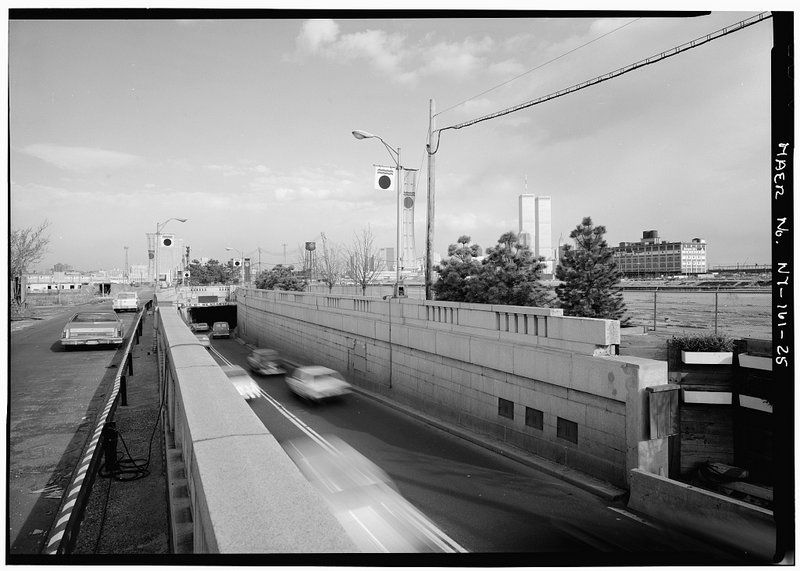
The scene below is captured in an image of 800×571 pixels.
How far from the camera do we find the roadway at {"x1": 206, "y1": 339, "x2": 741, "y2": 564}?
731cm

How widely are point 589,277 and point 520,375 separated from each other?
35.3 ft

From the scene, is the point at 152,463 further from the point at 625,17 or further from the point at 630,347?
the point at 630,347

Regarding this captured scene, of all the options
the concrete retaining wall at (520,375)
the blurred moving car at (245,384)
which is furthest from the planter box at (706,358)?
the blurred moving car at (245,384)

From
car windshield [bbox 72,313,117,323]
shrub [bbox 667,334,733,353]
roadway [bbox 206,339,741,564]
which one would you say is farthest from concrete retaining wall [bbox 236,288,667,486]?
car windshield [bbox 72,313,117,323]

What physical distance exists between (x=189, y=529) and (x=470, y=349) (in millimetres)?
10515

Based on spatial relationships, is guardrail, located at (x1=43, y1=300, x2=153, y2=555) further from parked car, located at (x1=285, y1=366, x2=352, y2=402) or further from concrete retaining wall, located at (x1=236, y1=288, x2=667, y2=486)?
concrete retaining wall, located at (x1=236, y1=288, x2=667, y2=486)

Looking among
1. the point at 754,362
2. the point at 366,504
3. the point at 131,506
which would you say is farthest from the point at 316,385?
the point at 754,362

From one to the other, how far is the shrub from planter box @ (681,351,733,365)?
108mm

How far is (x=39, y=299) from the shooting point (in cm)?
5059

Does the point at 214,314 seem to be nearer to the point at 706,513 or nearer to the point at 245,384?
the point at 245,384

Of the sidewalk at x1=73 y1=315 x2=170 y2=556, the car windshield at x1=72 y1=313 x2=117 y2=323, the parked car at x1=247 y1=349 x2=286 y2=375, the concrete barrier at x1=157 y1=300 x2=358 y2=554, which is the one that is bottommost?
the parked car at x1=247 y1=349 x2=286 y2=375

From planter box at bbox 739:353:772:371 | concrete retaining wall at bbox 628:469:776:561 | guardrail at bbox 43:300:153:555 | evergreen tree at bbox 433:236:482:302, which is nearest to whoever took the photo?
guardrail at bbox 43:300:153:555

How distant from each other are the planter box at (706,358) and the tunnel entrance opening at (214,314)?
174 ft

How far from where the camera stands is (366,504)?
8758mm
